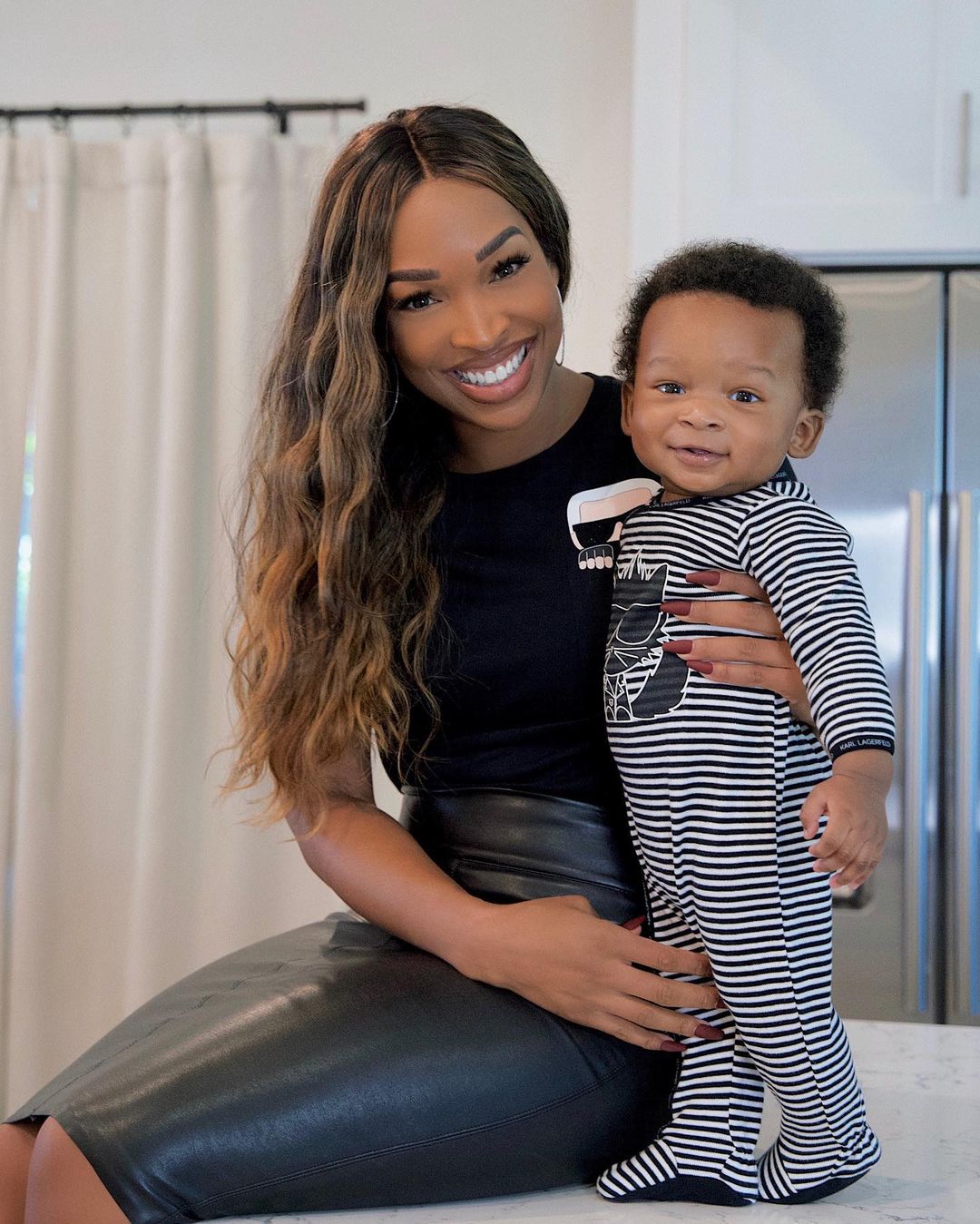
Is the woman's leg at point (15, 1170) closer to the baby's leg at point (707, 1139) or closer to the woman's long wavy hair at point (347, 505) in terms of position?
the woman's long wavy hair at point (347, 505)

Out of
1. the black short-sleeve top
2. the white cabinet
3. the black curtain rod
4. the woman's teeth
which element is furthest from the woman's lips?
the black curtain rod

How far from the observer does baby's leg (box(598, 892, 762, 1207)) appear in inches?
38.6

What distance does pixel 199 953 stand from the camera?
2.76 meters

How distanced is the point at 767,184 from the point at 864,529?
2.07ft

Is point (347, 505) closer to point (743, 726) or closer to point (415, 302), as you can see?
point (415, 302)

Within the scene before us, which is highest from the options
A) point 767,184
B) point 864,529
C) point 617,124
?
point 617,124

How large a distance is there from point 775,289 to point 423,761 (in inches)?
22.2

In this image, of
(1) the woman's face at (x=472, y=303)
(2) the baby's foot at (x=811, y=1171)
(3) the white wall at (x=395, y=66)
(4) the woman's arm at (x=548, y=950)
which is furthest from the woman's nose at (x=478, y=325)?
(3) the white wall at (x=395, y=66)

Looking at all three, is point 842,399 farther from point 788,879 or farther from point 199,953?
point 199,953

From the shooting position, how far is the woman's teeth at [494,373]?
3.92 ft

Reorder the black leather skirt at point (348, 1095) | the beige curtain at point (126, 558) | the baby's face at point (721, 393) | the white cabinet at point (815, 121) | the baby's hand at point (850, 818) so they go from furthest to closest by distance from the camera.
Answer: the beige curtain at point (126, 558), the white cabinet at point (815, 121), the baby's face at point (721, 393), the black leather skirt at point (348, 1095), the baby's hand at point (850, 818)

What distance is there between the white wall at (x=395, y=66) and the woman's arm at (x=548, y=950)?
1769mm

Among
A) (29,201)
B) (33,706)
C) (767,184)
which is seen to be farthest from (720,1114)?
(29,201)

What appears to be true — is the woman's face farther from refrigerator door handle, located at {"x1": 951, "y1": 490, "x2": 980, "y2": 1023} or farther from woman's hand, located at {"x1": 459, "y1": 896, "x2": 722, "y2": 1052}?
refrigerator door handle, located at {"x1": 951, "y1": 490, "x2": 980, "y2": 1023}
